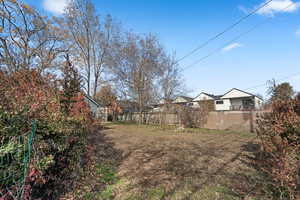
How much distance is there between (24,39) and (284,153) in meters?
11.7

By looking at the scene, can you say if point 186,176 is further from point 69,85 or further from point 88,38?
point 88,38

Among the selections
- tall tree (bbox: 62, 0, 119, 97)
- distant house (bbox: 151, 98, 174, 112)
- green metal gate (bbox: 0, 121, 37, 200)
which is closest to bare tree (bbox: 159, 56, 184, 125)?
distant house (bbox: 151, 98, 174, 112)

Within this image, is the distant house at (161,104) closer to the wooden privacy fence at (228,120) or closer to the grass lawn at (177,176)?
the wooden privacy fence at (228,120)

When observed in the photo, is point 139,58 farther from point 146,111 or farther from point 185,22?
point 185,22

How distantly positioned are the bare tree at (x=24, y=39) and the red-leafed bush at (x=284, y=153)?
27.9 feet

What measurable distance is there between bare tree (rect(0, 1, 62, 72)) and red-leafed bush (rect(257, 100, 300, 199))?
27.9 ft

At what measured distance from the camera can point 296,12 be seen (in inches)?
231

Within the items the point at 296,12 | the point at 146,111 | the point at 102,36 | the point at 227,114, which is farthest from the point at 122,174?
the point at 102,36

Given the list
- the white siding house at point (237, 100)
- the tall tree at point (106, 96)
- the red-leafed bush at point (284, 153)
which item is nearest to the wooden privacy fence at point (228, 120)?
the red-leafed bush at point (284, 153)

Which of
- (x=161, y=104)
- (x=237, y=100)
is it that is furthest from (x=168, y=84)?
(x=237, y=100)

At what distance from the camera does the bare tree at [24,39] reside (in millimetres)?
5617

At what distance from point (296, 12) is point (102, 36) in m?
18.4

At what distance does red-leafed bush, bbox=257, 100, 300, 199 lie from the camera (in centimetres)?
246

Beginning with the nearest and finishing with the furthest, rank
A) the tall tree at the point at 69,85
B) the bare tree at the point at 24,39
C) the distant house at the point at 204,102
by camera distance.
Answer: the tall tree at the point at 69,85 < the bare tree at the point at 24,39 < the distant house at the point at 204,102
